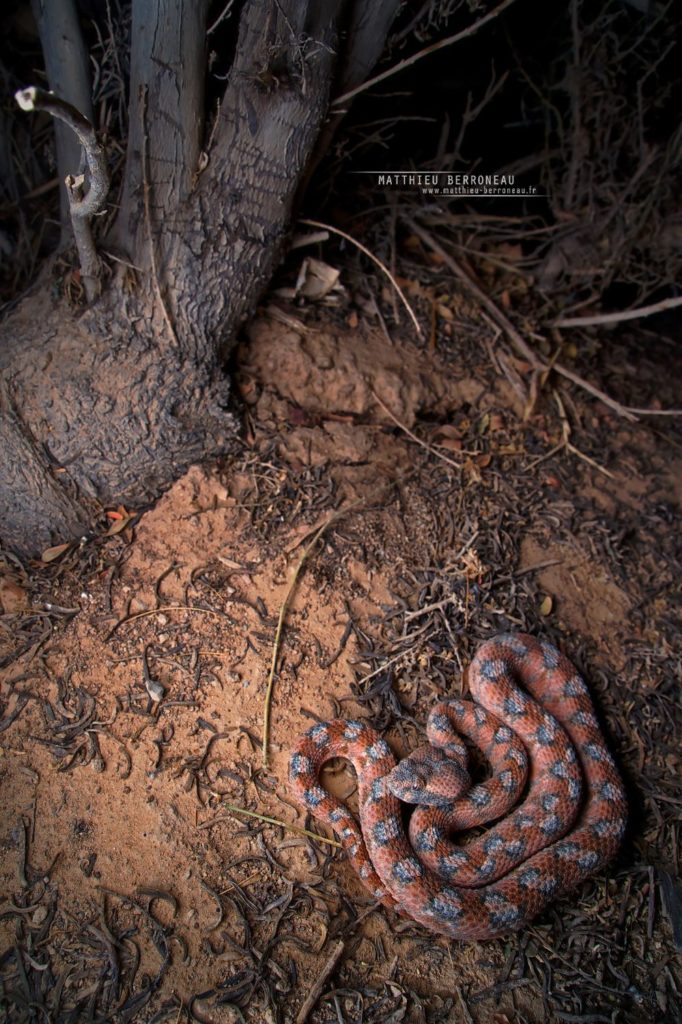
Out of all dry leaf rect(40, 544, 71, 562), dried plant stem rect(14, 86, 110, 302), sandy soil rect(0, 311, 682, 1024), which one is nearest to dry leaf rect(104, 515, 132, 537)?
sandy soil rect(0, 311, 682, 1024)

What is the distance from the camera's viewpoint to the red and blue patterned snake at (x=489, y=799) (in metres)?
3.15

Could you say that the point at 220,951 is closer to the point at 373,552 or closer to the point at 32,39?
the point at 373,552

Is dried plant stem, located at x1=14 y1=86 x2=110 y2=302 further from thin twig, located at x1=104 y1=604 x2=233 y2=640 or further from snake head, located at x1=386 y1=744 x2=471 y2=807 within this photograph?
snake head, located at x1=386 y1=744 x2=471 y2=807

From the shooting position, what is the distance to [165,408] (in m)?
3.86

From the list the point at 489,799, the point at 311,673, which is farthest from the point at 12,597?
the point at 489,799

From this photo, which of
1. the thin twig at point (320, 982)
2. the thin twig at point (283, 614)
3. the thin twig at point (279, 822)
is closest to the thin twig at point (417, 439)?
the thin twig at point (283, 614)

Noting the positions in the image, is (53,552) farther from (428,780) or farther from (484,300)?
(484,300)

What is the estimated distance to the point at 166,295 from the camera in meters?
3.73

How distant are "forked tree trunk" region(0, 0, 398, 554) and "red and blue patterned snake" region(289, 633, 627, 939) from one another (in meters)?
1.76

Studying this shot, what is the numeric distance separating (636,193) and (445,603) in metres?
3.16

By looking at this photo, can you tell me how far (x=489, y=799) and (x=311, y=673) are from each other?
1.03m

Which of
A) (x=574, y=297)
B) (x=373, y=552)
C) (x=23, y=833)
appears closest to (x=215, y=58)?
(x=373, y=552)

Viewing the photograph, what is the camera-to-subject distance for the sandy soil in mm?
2893

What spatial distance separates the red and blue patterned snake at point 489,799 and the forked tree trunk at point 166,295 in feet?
5.76
